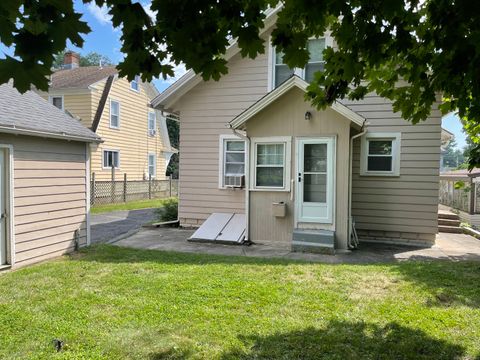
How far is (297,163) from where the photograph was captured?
8.26m

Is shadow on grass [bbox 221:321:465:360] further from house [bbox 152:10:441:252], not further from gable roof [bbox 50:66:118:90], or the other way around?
gable roof [bbox 50:66:118:90]

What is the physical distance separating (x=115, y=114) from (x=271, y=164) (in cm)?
1400

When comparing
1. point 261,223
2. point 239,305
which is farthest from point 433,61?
point 261,223

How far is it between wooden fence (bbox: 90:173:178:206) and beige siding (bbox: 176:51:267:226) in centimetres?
813

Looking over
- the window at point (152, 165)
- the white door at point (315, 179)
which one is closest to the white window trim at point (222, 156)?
the white door at point (315, 179)

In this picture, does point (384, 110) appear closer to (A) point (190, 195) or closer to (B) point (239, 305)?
(A) point (190, 195)

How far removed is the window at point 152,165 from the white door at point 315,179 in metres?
17.0

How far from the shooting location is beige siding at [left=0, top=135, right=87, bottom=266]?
20.9 feet

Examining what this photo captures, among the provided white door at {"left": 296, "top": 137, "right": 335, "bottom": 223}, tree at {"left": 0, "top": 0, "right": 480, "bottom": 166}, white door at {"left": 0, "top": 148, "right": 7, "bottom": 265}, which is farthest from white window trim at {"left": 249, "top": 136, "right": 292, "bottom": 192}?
white door at {"left": 0, "top": 148, "right": 7, "bottom": 265}

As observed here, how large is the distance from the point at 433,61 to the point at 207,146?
24.9ft

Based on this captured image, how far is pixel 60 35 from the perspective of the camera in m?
1.91

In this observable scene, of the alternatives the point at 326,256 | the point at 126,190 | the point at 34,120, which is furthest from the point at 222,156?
the point at 126,190

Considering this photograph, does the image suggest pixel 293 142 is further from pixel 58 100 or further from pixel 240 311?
pixel 58 100

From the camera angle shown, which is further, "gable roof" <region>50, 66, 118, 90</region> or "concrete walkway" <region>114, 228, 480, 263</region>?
"gable roof" <region>50, 66, 118, 90</region>
